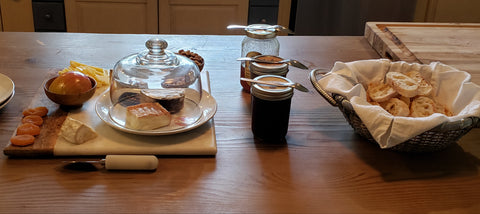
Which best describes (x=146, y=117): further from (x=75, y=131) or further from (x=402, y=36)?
(x=402, y=36)

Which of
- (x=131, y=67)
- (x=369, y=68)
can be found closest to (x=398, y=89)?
(x=369, y=68)

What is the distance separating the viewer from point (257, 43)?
124 centimetres

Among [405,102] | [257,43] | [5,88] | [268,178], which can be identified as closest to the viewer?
[268,178]

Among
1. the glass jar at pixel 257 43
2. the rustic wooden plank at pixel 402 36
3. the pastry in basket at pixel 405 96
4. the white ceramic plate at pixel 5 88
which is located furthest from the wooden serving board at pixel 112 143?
the rustic wooden plank at pixel 402 36

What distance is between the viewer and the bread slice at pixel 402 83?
94cm

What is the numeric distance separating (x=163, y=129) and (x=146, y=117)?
41 mm

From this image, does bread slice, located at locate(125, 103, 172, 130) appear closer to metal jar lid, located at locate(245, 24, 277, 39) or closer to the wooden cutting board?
metal jar lid, located at locate(245, 24, 277, 39)

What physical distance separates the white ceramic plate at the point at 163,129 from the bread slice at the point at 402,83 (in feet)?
1.23

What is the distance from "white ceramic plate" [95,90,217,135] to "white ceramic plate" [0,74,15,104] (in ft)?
0.67

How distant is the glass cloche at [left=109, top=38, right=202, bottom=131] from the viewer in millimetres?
1010

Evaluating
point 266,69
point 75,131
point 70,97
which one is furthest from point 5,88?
point 266,69

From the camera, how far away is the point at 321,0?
2.91 meters

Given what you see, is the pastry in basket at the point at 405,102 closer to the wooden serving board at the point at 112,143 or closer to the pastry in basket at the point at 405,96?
the pastry in basket at the point at 405,96

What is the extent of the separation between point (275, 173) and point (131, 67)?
414mm
